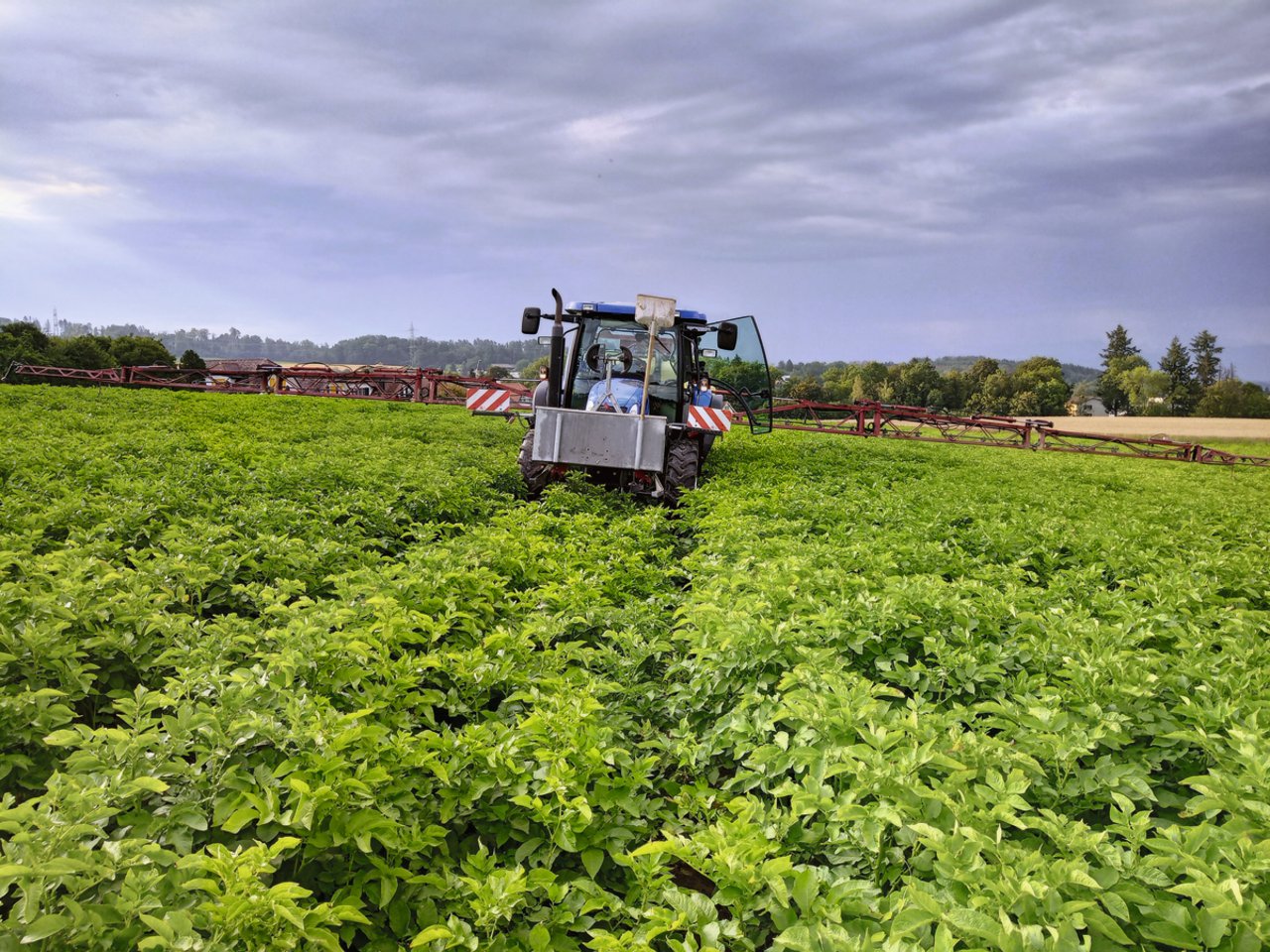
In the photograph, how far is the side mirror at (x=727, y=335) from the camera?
34.2ft

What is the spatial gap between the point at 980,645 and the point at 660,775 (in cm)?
174

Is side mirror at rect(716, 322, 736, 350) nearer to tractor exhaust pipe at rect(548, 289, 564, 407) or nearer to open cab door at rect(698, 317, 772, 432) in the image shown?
open cab door at rect(698, 317, 772, 432)

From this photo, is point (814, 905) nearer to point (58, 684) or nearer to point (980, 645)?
point (980, 645)

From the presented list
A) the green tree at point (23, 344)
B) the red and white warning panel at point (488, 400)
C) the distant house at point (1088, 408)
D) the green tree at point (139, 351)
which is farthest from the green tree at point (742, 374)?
the distant house at point (1088, 408)

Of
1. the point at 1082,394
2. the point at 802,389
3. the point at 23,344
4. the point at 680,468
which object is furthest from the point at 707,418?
the point at 1082,394

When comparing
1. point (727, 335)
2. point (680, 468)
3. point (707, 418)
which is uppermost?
point (727, 335)

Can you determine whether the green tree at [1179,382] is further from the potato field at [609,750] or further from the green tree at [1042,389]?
the potato field at [609,750]

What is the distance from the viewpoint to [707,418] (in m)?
10.4

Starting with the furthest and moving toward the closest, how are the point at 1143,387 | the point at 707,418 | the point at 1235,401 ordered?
1. the point at 1143,387
2. the point at 1235,401
3. the point at 707,418

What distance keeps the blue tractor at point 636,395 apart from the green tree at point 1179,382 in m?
96.8

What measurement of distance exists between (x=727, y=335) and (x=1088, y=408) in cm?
9896

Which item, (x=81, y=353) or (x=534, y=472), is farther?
(x=81, y=353)

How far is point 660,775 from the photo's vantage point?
11.7ft

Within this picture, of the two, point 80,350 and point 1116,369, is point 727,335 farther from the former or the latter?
point 1116,369
